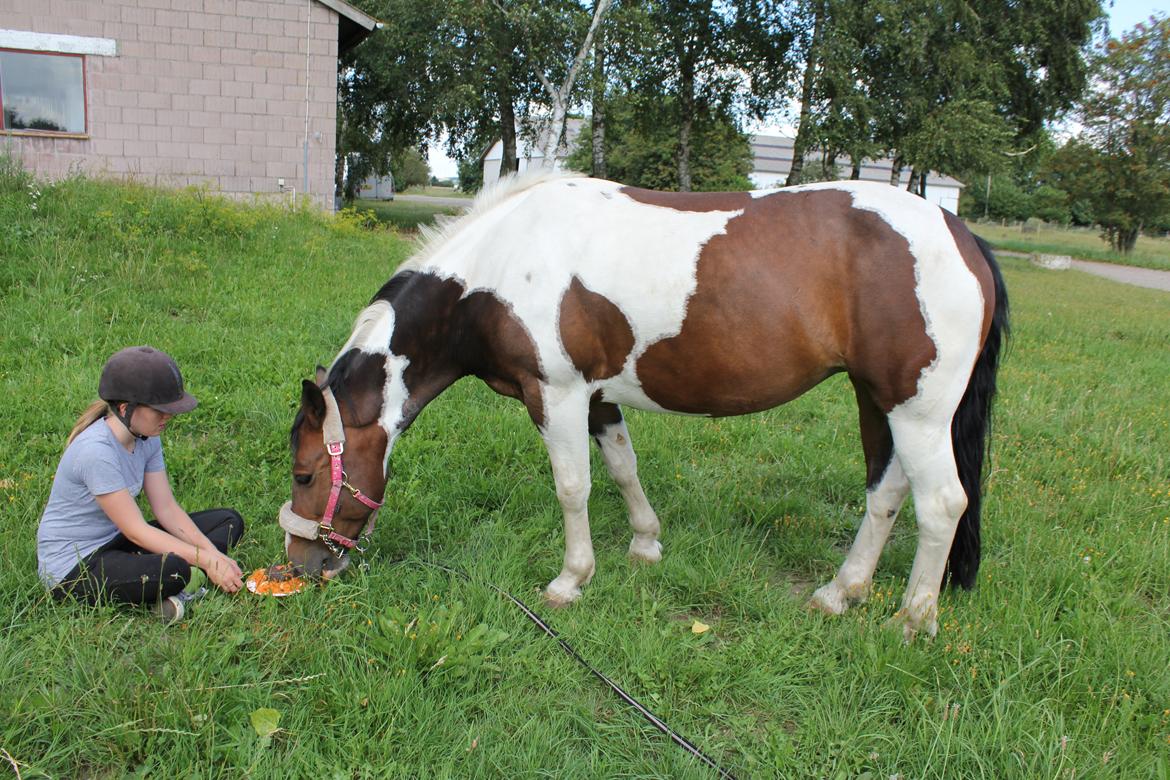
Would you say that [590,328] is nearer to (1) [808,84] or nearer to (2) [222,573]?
(2) [222,573]

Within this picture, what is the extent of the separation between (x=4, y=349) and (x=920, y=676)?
6.21m

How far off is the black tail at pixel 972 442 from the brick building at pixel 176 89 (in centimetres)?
1274

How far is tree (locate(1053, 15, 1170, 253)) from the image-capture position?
28.3 meters

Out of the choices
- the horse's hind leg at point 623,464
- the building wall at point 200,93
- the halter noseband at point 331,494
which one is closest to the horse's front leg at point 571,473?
the horse's hind leg at point 623,464

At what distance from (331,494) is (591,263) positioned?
4.61 feet

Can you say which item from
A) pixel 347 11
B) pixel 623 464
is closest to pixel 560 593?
pixel 623 464

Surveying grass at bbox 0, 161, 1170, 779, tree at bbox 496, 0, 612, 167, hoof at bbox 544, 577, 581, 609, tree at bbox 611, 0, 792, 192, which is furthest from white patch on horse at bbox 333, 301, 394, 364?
tree at bbox 611, 0, 792, 192

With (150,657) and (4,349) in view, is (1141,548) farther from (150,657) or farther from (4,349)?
(4,349)

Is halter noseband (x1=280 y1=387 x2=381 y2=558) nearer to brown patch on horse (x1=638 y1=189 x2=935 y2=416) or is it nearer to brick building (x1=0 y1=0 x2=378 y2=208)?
brown patch on horse (x1=638 y1=189 x2=935 y2=416)

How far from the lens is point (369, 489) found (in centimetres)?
320

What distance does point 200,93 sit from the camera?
12.8 m

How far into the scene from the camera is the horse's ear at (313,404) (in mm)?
2950

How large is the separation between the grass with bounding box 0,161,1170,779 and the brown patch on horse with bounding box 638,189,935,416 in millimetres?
992

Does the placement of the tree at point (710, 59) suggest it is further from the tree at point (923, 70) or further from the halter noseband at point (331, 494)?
the halter noseband at point (331, 494)
